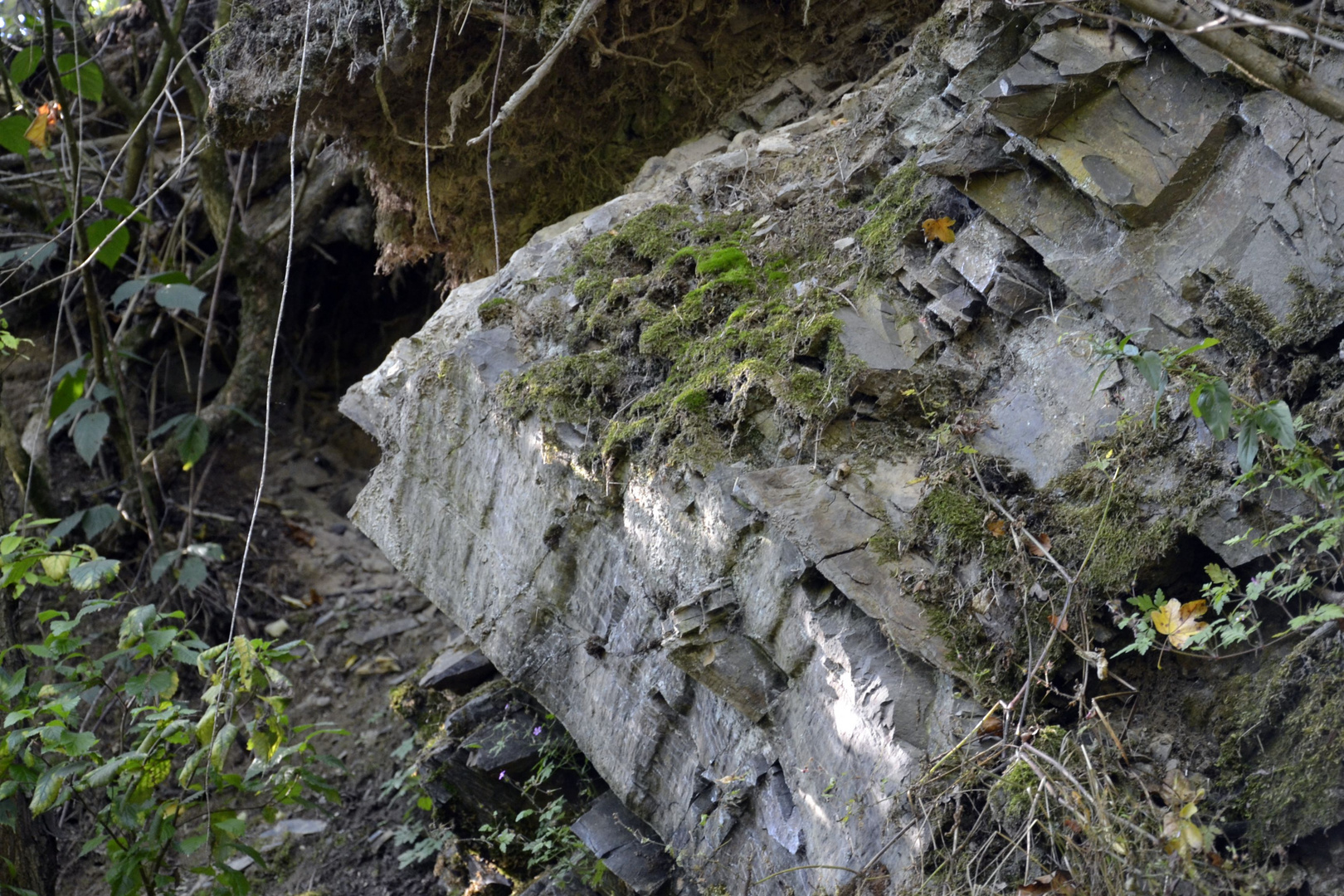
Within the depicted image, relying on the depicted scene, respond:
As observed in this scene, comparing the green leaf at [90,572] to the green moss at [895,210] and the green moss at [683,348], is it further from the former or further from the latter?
the green moss at [895,210]

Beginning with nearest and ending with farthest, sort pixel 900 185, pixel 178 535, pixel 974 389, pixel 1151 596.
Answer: pixel 1151 596, pixel 974 389, pixel 900 185, pixel 178 535

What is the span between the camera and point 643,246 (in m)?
3.96

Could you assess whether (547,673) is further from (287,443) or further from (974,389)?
(287,443)

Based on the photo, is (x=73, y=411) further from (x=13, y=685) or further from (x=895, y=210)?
(x=895, y=210)

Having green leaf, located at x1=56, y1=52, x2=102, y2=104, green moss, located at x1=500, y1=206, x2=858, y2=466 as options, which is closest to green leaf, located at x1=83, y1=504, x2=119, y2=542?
green leaf, located at x1=56, y1=52, x2=102, y2=104

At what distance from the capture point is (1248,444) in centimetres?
212

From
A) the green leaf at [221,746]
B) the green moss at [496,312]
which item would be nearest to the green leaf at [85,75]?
the green moss at [496,312]

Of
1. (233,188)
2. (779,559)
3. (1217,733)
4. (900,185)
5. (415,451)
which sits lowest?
(1217,733)

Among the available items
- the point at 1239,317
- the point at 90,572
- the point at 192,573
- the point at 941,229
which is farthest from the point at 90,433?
the point at 1239,317

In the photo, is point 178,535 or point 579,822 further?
point 178,535

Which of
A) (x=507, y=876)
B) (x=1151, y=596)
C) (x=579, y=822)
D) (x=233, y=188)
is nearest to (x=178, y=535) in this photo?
(x=233, y=188)

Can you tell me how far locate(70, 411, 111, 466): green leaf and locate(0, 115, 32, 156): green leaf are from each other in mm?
1735

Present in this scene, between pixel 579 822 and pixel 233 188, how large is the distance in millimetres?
5732

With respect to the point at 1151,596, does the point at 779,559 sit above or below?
above
